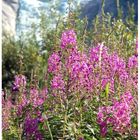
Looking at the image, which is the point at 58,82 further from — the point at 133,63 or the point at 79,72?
the point at 133,63

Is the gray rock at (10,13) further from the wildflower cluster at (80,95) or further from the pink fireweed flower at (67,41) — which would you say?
the pink fireweed flower at (67,41)

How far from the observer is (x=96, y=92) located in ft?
6.24

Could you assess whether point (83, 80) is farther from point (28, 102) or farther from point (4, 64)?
point (4, 64)

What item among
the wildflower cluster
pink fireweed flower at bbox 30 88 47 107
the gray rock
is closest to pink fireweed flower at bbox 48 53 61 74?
the wildflower cluster

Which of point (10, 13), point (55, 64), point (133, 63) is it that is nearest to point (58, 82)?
point (55, 64)

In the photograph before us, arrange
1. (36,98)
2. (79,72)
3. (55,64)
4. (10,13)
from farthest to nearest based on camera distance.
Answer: (10,13)
(36,98)
(55,64)
(79,72)

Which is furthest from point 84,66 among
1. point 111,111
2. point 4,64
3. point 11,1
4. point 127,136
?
point 11,1

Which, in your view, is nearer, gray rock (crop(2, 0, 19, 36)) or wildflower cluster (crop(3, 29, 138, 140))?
wildflower cluster (crop(3, 29, 138, 140))

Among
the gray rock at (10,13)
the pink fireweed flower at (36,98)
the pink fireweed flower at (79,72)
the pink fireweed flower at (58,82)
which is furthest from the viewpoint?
the gray rock at (10,13)

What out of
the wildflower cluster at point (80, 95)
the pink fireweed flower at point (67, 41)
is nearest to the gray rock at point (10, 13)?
the wildflower cluster at point (80, 95)

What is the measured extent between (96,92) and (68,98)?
0.26 meters

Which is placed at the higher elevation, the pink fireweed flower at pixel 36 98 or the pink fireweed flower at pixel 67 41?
the pink fireweed flower at pixel 67 41

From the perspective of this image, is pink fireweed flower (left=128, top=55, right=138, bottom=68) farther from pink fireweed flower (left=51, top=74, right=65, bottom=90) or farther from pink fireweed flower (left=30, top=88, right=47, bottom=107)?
pink fireweed flower (left=30, top=88, right=47, bottom=107)

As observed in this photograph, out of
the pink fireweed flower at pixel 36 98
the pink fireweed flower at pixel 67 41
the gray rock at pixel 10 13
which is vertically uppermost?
the gray rock at pixel 10 13
